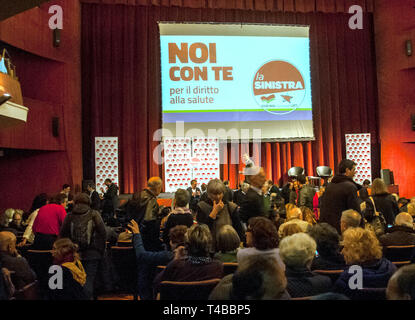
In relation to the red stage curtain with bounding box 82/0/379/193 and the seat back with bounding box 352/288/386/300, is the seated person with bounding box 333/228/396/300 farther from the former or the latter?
the red stage curtain with bounding box 82/0/379/193

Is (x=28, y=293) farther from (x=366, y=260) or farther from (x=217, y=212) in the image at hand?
(x=366, y=260)

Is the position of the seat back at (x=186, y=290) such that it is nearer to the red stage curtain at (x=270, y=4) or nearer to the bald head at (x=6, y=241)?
the bald head at (x=6, y=241)

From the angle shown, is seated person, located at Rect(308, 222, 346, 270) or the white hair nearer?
the white hair

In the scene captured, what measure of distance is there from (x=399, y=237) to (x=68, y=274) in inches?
105

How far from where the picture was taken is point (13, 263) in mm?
3162

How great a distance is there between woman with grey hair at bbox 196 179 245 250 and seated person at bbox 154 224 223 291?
3.84 ft

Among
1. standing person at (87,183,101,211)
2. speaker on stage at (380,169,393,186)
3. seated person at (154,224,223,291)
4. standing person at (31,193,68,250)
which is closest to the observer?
seated person at (154,224,223,291)

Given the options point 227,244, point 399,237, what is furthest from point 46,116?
point 399,237

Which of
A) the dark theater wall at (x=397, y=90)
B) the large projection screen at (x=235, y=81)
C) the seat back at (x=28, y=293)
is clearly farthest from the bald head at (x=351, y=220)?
the dark theater wall at (x=397, y=90)

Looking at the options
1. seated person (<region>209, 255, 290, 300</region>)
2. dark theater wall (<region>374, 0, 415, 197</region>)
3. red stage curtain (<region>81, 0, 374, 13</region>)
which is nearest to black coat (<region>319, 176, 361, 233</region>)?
seated person (<region>209, 255, 290, 300</region>)

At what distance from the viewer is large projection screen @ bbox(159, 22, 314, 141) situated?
37.0 feet

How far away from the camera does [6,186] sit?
10.0 meters
